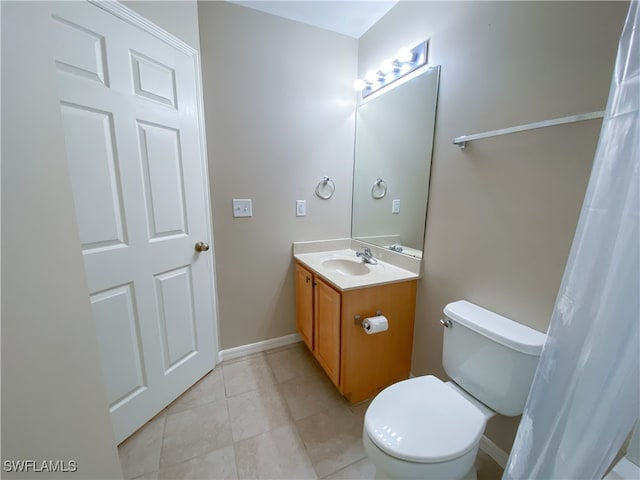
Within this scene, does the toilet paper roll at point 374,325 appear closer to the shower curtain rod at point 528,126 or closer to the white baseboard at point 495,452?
the white baseboard at point 495,452

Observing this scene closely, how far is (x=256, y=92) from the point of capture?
67.2 inches

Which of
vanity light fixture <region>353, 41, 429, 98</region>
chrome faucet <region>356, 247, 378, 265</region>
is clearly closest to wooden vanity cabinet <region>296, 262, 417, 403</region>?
chrome faucet <region>356, 247, 378, 265</region>

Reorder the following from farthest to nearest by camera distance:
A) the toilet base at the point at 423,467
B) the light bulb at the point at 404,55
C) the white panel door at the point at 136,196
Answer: the light bulb at the point at 404,55 < the white panel door at the point at 136,196 < the toilet base at the point at 423,467

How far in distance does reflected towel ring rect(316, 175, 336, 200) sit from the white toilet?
121 centimetres

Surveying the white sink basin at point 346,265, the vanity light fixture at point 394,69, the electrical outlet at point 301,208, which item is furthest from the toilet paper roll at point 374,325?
the vanity light fixture at point 394,69

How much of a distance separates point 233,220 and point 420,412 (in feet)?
4.96

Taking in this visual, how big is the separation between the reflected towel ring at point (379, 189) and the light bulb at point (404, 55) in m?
0.72

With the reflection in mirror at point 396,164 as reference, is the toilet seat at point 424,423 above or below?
below

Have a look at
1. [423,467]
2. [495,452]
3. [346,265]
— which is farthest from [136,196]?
[495,452]

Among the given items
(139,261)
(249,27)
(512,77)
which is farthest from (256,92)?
(512,77)

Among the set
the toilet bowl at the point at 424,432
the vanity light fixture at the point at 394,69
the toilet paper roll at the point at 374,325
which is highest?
the vanity light fixture at the point at 394,69

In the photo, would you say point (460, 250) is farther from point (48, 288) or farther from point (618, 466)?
point (48, 288)

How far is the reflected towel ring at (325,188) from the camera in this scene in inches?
78.7

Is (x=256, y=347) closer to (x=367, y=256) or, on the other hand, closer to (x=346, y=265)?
(x=346, y=265)
